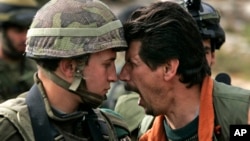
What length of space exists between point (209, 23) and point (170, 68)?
1171 mm

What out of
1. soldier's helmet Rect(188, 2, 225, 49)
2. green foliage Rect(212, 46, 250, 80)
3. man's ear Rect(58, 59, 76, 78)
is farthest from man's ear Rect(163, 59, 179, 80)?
green foliage Rect(212, 46, 250, 80)

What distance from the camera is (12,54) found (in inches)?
323

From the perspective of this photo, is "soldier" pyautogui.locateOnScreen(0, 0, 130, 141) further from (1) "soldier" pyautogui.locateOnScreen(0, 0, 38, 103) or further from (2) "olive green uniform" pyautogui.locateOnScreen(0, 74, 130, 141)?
(1) "soldier" pyautogui.locateOnScreen(0, 0, 38, 103)

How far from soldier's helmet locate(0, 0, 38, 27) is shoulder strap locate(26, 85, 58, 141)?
4.03 m

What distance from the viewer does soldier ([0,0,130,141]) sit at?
168 inches

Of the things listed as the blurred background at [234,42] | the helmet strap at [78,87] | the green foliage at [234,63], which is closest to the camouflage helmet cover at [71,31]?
the helmet strap at [78,87]

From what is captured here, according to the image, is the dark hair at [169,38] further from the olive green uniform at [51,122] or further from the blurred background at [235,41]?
the blurred background at [235,41]

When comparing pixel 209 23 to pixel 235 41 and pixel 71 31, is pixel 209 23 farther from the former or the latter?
pixel 235 41

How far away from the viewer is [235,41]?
58.4 feet

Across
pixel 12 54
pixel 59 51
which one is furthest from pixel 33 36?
pixel 12 54

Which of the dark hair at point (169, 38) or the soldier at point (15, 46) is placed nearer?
the dark hair at point (169, 38)

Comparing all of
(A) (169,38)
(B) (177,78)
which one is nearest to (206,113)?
(B) (177,78)

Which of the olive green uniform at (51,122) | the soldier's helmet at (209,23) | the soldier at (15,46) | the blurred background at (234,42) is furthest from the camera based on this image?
the blurred background at (234,42)

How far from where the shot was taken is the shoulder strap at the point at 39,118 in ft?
13.7
